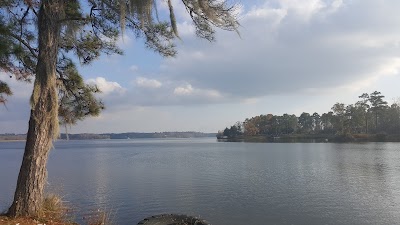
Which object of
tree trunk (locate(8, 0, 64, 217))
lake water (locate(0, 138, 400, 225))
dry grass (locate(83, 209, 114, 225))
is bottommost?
lake water (locate(0, 138, 400, 225))

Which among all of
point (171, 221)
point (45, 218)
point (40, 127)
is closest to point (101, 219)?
point (171, 221)

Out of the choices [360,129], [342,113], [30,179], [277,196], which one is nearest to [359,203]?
[277,196]

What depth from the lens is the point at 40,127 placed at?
7.48 m

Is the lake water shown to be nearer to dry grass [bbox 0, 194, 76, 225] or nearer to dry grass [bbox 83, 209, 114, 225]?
dry grass [bbox 83, 209, 114, 225]

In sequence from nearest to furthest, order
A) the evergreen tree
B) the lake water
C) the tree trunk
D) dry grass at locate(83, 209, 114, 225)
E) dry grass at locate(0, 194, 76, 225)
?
dry grass at locate(0, 194, 76, 225) → the tree trunk → dry grass at locate(83, 209, 114, 225) → the lake water → the evergreen tree

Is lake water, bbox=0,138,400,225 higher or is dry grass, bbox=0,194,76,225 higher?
dry grass, bbox=0,194,76,225

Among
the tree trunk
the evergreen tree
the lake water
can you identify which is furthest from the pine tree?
the evergreen tree

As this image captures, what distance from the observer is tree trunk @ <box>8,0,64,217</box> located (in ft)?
24.4

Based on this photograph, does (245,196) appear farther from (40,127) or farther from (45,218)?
(40,127)

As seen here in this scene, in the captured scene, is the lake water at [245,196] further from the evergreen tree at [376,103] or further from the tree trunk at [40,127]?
the evergreen tree at [376,103]

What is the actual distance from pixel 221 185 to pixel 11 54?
17.5 meters

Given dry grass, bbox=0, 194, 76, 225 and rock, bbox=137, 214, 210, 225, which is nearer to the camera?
dry grass, bbox=0, 194, 76, 225

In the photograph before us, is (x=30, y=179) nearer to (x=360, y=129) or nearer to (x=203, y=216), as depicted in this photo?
(x=203, y=216)

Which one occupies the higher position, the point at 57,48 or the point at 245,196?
the point at 57,48
